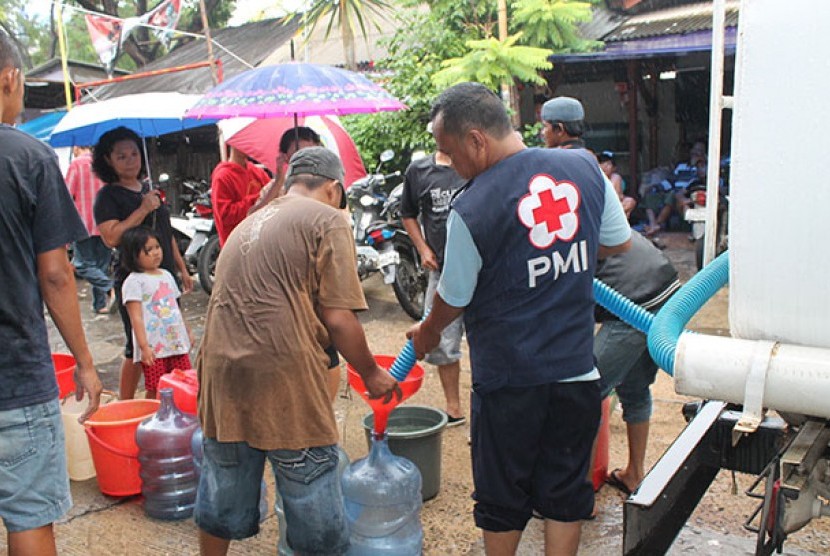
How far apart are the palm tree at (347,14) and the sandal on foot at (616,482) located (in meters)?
9.92

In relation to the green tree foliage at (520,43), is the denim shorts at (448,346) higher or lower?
lower

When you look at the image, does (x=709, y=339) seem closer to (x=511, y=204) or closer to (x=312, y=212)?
(x=511, y=204)

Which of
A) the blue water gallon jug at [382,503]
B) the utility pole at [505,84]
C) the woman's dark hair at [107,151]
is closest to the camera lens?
the blue water gallon jug at [382,503]

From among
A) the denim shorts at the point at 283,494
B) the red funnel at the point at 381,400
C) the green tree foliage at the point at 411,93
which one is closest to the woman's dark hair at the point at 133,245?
the red funnel at the point at 381,400

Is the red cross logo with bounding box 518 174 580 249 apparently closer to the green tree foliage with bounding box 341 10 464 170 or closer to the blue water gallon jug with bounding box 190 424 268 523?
the blue water gallon jug with bounding box 190 424 268 523

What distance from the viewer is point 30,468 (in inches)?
101

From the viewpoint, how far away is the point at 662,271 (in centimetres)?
353

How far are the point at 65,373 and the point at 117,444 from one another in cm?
81

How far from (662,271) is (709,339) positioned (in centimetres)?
167

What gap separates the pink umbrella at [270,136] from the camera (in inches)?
256

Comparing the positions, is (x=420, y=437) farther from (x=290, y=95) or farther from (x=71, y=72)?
(x=71, y=72)

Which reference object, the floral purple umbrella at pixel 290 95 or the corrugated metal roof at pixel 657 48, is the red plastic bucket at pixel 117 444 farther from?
the corrugated metal roof at pixel 657 48

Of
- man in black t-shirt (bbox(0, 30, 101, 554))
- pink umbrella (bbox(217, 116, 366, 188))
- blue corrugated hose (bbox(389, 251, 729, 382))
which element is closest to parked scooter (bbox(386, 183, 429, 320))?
pink umbrella (bbox(217, 116, 366, 188))

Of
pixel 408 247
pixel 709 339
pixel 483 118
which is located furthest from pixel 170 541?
pixel 408 247
